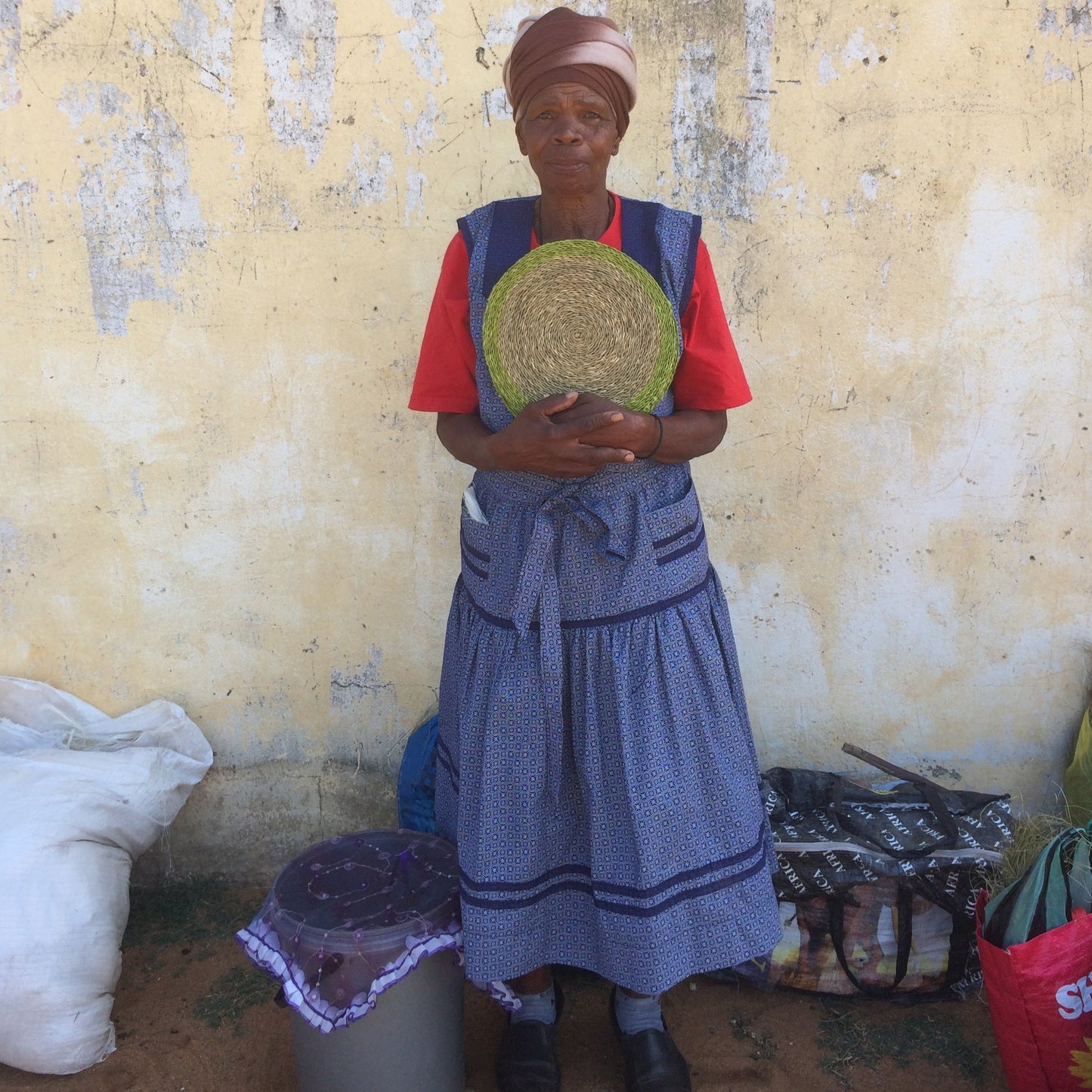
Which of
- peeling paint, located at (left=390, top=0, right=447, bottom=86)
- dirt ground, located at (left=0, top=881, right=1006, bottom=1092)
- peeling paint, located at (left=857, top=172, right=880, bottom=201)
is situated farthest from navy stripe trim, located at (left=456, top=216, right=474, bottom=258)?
dirt ground, located at (left=0, top=881, right=1006, bottom=1092)

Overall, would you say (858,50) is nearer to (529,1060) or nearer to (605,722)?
(605,722)

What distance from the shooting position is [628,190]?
2646 mm

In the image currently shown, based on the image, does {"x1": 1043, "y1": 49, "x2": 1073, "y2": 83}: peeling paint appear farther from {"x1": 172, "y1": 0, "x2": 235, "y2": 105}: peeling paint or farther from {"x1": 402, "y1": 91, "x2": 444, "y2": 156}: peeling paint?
{"x1": 172, "y1": 0, "x2": 235, "y2": 105}: peeling paint

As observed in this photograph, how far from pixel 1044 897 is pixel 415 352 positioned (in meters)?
1.99

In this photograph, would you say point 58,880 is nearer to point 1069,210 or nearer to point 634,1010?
point 634,1010

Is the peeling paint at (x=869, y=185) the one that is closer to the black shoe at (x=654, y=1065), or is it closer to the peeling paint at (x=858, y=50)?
the peeling paint at (x=858, y=50)

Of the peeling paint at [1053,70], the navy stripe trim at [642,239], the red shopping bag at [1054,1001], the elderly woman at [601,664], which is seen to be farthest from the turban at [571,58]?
the red shopping bag at [1054,1001]

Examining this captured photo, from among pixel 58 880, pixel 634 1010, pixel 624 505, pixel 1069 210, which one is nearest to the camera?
pixel 624 505

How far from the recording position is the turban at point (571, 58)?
1753mm

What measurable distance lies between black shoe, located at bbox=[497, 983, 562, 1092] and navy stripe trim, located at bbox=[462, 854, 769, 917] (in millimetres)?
409

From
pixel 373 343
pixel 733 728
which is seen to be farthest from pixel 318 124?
pixel 733 728

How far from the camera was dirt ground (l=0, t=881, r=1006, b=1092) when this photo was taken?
2.31 meters

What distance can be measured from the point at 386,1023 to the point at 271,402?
5.35 ft

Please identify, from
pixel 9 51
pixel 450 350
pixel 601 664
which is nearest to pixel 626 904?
pixel 601 664
